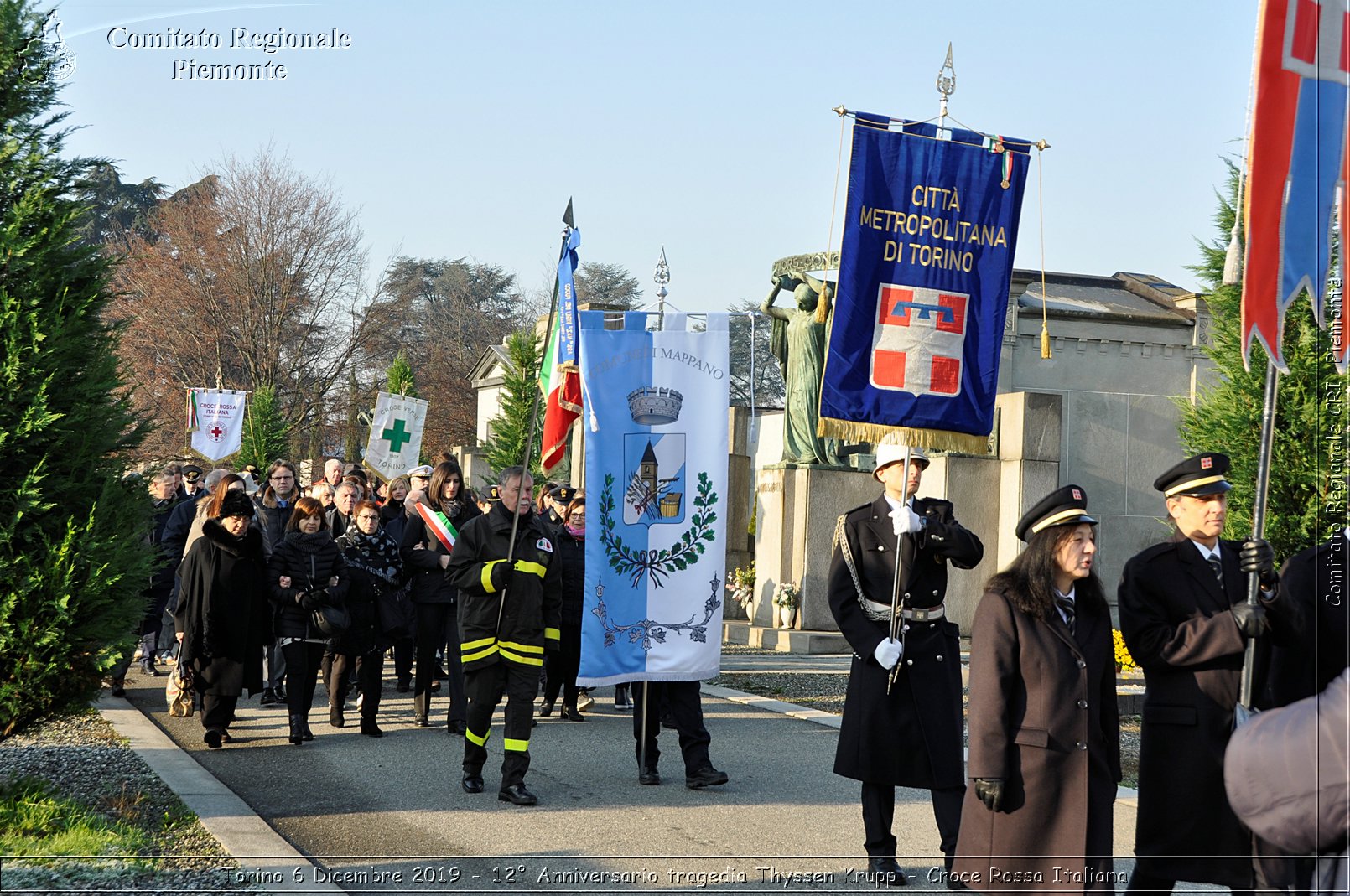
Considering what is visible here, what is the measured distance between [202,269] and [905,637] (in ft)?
119

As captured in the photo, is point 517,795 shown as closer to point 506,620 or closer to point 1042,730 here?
point 506,620

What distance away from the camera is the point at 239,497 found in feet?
33.6

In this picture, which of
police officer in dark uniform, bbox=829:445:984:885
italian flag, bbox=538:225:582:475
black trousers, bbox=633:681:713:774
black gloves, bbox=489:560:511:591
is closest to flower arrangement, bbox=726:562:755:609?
italian flag, bbox=538:225:582:475

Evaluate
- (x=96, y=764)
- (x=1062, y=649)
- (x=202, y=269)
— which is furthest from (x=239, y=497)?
(x=202, y=269)

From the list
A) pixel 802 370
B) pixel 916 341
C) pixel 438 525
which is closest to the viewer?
pixel 916 341

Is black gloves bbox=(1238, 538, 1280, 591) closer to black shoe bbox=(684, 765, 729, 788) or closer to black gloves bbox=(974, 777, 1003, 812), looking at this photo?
black gloves bbox=(974, 777, 1003, 812)

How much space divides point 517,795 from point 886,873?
2.40m

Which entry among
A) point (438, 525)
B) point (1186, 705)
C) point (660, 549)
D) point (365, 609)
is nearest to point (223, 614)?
point (365, 609)

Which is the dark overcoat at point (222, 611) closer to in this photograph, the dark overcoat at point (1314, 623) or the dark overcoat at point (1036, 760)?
the dark overcoat at point (1036, 760)

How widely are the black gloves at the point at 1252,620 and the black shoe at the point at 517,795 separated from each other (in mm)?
4276

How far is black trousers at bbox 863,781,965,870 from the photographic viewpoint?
6.33 m

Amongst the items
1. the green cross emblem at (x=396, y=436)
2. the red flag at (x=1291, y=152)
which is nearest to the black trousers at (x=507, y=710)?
the red flag at (x=1291, y=152)

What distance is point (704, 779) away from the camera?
839 cm

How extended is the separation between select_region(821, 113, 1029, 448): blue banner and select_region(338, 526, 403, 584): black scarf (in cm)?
465
